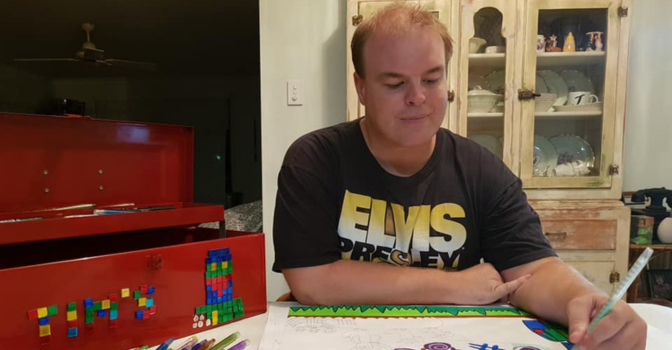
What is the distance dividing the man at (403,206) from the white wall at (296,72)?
933 mm

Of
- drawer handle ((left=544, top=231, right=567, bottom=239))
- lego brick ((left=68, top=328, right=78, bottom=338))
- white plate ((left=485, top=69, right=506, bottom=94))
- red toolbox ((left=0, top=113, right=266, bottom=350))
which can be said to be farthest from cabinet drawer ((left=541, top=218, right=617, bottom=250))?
lego brick ((left=68, top=328, right=78, bottom=338))

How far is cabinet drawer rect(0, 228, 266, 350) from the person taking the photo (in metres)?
0.47

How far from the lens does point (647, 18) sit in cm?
175

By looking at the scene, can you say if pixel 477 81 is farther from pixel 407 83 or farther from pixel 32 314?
pixel 32 314

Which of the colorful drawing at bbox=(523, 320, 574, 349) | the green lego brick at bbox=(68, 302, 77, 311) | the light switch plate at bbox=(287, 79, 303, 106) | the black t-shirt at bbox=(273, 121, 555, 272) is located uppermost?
the light switch plate at bbox=(287, 79, 303, 106)

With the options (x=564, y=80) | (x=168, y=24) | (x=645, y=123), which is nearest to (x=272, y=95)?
(x=564, y=80)

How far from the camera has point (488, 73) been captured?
165 cm

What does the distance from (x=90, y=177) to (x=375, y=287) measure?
0.61 meters

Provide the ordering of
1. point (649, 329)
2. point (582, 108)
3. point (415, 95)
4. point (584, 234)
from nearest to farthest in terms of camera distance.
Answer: point (649, 329) < point (415, 95) < point (584, 234) < point (582, 108)

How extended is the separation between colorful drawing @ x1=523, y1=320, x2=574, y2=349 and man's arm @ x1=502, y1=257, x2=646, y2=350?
0.01m

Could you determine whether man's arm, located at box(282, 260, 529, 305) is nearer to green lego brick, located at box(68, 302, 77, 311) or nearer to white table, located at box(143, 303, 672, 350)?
white table, located at box(143, 303, 672, 350)

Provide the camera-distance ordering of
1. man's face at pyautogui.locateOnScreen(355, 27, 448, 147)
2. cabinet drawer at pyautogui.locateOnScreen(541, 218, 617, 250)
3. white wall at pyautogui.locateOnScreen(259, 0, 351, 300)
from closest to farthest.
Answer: man's face at pyautogui.locateOnScreen(355, 27, 448, 147) < cabinet drawer at pyautogui.locateOnScreen(541, 218, 617, 250) < white wall at pyautogui.locateOnScreen(259, 0, 351, 300)

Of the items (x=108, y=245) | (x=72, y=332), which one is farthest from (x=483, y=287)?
(x=108, y=245)

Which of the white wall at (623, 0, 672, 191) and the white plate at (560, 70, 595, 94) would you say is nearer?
the white plate at (560, 70, 595, 94)
